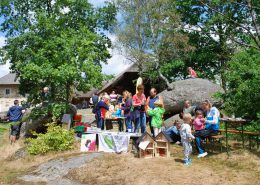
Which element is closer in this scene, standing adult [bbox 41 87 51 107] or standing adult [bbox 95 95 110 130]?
standing adult [bbox 95 95 110 130]

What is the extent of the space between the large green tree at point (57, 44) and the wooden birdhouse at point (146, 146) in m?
5.17

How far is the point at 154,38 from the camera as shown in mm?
26234

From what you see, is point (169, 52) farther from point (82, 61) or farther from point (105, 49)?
point (82, 61)

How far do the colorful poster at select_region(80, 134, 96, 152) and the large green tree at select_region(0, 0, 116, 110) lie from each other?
3.29 metres

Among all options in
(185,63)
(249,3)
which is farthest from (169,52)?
(249,3)

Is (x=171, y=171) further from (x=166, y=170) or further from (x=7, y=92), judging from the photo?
(x=7, y=92)

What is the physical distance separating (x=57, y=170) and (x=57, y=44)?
660cm

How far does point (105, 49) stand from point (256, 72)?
7.76m

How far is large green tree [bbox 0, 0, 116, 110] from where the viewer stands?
14648 millimetres

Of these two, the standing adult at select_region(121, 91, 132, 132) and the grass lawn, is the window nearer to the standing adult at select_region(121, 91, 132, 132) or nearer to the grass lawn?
the grass lawn

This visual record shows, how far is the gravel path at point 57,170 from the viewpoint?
9.52 m

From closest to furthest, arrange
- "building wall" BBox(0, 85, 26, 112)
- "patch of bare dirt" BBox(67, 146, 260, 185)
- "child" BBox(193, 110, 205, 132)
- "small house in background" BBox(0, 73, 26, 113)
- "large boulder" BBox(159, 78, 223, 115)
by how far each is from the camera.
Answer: "patch of bare dirt" BBox(67, 146, 260, 185)
"child" BBox(193, 110, 205, 132)
"large boulder" BBox(159, 78, 223, 115)
"small house in background" BBox(0, 73, 26, 113)
"building wall" BBox(0, 85, 26, 112)

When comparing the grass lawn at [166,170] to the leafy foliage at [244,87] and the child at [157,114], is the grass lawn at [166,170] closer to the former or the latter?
the child at [157,114]

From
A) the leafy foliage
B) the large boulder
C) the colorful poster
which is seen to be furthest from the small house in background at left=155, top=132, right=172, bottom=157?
the large boulder
